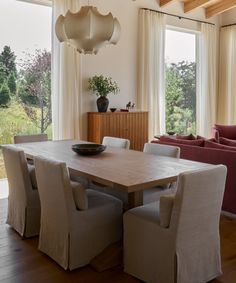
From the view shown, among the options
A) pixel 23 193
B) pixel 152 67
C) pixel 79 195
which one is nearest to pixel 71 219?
pixel 79 195

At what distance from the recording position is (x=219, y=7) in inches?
297

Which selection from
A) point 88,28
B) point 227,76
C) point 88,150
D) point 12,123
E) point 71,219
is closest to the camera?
point 71,219

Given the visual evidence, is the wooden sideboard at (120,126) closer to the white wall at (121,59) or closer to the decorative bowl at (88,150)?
the white wall at (121,59)

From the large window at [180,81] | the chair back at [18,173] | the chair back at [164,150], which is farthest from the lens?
the large window at [180,81]

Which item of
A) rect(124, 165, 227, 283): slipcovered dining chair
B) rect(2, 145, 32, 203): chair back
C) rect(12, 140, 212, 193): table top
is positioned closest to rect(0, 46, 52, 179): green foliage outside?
rect(12, 140, 212, 193): table top

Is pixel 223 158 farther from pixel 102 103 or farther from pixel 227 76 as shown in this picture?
pixel 227 76

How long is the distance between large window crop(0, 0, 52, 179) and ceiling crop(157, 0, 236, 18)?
2715 mm

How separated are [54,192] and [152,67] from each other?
4.62m

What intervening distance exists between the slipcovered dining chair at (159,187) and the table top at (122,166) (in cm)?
25

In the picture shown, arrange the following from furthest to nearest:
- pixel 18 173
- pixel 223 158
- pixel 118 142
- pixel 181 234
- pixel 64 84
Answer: pixel 64 84 → pixel 118 142 → pixel 223 158 → pixel 18 173 → pixel 181 234

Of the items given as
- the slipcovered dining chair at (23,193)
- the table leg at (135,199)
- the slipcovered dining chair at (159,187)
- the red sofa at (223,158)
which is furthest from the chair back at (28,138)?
the table leg at (135,199)

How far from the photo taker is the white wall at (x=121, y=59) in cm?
606

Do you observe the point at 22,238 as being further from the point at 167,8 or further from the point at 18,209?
the point at 167,8

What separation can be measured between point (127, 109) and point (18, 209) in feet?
11.1
